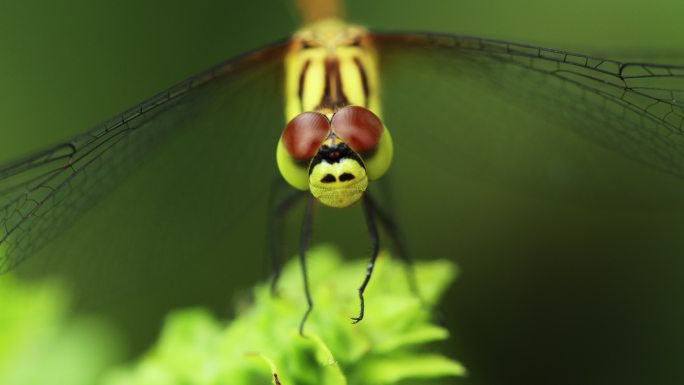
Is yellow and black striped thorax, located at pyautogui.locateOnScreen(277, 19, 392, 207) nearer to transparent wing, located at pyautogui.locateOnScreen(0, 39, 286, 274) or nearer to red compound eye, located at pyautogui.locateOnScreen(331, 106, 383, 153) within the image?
red compound eye, located at pyautogui.locateOnScreen(331, 106, 383, 153)

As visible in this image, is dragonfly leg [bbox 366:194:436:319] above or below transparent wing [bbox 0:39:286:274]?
below

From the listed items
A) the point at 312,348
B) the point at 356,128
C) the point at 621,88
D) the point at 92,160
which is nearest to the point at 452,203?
the point at 621,88

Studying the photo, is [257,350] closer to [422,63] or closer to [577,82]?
[577,82]

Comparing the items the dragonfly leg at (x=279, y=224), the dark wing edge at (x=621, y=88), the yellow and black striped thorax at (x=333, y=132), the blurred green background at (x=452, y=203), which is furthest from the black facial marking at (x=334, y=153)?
the blurred green background at (x=452, y=203)

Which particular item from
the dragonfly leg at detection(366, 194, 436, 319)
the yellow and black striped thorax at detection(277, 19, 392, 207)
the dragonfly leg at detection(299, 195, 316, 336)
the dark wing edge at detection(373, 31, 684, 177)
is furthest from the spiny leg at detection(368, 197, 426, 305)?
the dark wing edge at detection(373, 31, 684, 177)

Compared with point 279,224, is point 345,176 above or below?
below

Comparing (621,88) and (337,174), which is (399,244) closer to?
(337,174)
